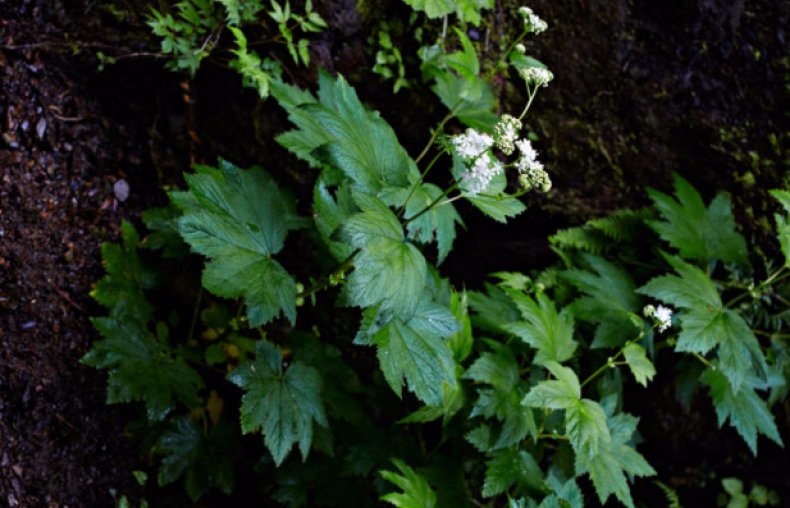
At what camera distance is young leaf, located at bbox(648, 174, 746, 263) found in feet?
9.93

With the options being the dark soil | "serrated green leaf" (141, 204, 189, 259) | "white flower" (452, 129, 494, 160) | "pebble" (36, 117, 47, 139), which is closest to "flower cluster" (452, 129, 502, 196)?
"white flower" (452, 129, 494, 160)

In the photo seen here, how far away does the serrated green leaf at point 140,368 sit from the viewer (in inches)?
100

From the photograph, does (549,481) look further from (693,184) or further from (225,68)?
(225,68)

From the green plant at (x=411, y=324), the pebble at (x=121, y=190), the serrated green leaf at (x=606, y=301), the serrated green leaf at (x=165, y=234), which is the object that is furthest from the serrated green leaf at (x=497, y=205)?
the pebble at (x=121, y=190)

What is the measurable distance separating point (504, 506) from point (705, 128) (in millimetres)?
2134

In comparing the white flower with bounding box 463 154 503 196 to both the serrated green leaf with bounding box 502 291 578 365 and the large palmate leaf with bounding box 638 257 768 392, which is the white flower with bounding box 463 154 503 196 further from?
the large palmate leaf with bounding box 638 257 768 392

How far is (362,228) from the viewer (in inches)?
74.7

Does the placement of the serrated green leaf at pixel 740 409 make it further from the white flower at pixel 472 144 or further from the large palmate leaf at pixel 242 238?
the large palmate leaf at pixel 242 238

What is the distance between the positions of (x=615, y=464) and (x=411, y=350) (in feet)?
3.41

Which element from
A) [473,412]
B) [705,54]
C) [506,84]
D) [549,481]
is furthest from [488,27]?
[549,481]

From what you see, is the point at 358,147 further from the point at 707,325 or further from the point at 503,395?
the point at 707,325

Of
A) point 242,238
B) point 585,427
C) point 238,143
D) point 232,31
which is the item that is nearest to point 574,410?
point 585,427

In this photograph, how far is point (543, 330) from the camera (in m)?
2.67

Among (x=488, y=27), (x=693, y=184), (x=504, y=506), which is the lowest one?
(x=504, y=506)
